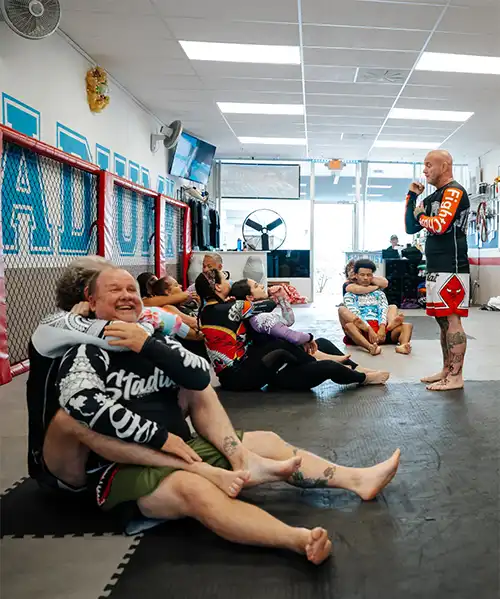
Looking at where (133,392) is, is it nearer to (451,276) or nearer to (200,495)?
(200,495)

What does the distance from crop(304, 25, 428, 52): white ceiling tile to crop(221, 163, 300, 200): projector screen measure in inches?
241

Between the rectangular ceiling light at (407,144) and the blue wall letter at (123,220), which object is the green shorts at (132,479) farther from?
the rectangular ceiling light at (407,144)

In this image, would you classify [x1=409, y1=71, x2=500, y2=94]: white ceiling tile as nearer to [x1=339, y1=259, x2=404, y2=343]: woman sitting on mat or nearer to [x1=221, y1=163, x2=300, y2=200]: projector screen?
[x1=339, y1=259, x2=404, y2=343]: woman sitting on mat

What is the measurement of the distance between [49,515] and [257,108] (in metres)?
7.05

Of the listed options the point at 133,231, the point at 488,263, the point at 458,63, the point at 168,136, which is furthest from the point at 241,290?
the point at 488,263

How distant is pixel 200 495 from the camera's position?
153 cm

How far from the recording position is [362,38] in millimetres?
5426

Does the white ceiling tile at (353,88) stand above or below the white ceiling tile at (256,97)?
below

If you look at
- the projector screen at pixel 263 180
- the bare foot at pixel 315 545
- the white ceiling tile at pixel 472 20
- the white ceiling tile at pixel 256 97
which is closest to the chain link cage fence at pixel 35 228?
the white ceiling tile at pixel 256 97

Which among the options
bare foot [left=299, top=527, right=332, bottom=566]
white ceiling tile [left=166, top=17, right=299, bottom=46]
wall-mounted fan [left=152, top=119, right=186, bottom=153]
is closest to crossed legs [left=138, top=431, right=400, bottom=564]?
bare foot [left=299, top=527, right=332, bottom=566]

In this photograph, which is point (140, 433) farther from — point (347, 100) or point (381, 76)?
point (347, 100)

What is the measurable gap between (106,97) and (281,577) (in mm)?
5752

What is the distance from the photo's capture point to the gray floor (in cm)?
145

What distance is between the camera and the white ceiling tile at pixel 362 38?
5246 mm
